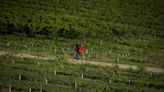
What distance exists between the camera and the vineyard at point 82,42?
71.6 feet

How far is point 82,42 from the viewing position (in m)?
30.0

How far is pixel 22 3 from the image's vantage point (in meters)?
35.4

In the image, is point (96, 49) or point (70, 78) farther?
point (96, 49)

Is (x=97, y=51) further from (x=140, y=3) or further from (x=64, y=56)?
(x=140, y=3)

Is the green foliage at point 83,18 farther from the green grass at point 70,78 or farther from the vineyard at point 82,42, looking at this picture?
the green grass at point 70,78

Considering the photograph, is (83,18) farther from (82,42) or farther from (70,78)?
(70,78)

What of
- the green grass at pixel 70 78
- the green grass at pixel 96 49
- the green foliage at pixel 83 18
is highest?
the green foliage at pixel 83 18

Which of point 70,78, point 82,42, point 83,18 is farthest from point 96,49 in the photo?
point 70,78

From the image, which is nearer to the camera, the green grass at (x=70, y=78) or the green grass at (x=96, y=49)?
the green grass at (x=70, y=78)

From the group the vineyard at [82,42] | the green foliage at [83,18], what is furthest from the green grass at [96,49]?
the green foliage at [83,18]

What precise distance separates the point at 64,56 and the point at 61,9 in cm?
976

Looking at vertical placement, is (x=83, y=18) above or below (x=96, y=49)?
above

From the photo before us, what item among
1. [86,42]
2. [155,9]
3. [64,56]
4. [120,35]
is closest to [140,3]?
[155,9]

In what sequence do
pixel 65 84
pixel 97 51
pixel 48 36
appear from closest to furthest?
pixel 65 84 → pixel 97 51 → pixel 48 36
